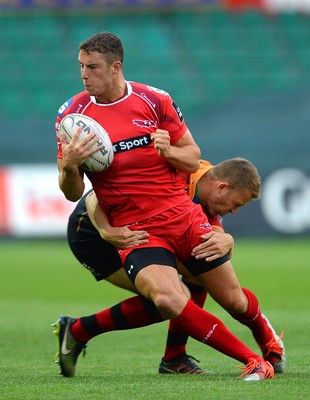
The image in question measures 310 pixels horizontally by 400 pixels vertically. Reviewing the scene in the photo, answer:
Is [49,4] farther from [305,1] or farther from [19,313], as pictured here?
[19,313]

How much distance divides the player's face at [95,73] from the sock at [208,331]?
144 cm

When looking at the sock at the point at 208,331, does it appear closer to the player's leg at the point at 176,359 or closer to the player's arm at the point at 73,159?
the player's leg at the point at 176,359

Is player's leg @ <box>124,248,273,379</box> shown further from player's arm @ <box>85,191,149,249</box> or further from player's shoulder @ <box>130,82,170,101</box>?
player's shoulder @ <box>130,82,170,101</box>

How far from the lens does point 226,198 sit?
21.8 ft

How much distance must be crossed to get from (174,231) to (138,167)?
463 mm

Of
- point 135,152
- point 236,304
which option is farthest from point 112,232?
point 236,304

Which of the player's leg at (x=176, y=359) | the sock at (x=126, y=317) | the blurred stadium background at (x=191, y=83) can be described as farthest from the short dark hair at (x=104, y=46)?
the blurred stadium background at (x=191, y=83)

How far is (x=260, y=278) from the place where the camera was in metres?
13.5

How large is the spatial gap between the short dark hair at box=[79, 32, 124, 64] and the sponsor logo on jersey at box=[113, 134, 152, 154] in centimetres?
50

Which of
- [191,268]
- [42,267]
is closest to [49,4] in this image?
[42,267]

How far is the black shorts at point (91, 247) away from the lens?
6.82m

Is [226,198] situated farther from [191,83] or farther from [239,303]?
[191,83]

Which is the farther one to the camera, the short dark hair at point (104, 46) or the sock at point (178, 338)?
the sock at point (178, 338)

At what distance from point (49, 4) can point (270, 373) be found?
1851 cm
